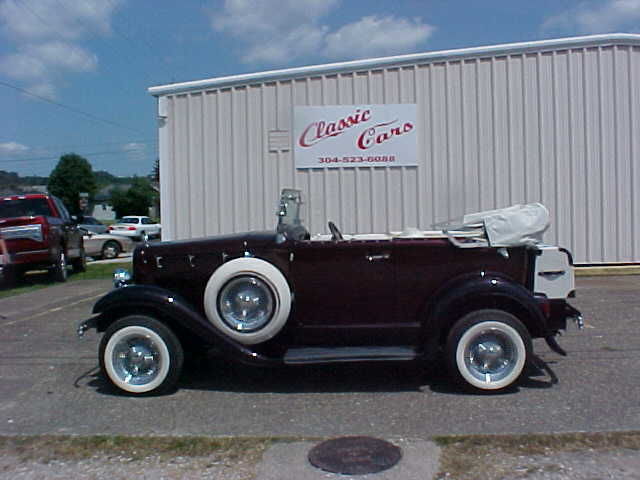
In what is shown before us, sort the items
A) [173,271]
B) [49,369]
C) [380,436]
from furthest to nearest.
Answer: [49,369], [173,271], [380,436]

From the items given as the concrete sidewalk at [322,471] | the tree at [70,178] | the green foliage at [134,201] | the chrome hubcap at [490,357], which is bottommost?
the concrete sidewalk at [322,471]

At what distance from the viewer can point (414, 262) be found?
19.9 feet

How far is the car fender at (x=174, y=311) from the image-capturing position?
19.6 ft

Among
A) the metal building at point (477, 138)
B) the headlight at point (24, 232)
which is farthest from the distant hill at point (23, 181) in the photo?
the metal building at point (477, 138)

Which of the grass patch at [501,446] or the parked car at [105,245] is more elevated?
the parked car at [105,245]

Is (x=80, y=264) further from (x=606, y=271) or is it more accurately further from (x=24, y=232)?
(x=606, y=271)

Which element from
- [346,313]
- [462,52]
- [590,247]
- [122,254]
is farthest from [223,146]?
[122,254]

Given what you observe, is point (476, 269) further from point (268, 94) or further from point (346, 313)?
point (268, 94)

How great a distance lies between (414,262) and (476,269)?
0.52 meters

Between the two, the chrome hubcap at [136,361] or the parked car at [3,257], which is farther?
the parked car at [3,257]

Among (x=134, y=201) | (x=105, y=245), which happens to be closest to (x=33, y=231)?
(x=105, y=245)

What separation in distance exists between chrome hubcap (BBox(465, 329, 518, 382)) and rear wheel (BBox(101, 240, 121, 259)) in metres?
18.5

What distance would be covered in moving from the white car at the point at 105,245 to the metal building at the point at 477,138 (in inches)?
399

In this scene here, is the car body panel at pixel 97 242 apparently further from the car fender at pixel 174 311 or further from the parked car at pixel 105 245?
the car fender at pixel 174 311
